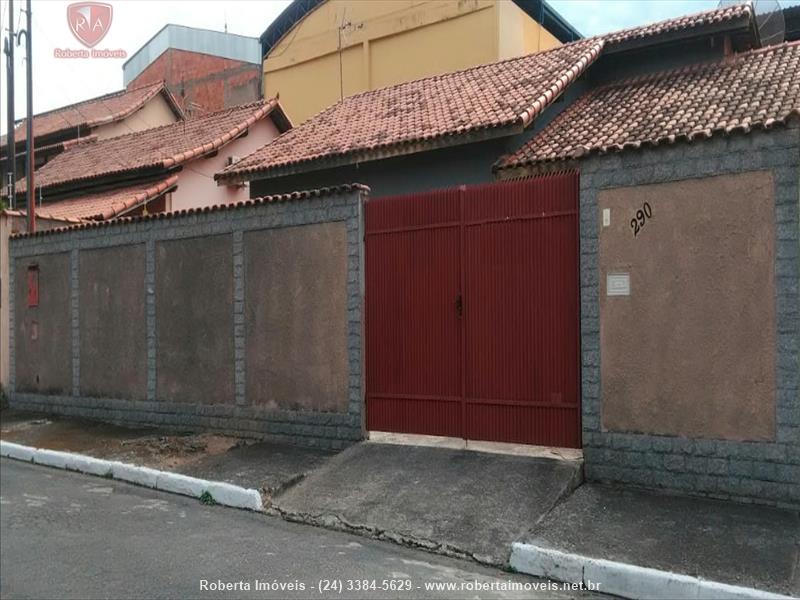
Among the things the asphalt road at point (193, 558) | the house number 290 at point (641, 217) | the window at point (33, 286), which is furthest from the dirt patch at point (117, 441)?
the house number 290 at point (641, 217)

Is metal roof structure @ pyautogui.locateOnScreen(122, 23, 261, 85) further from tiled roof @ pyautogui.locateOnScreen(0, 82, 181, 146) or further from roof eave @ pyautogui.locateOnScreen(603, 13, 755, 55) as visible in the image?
roof eave @ pyautogui.locateOnScreen(603, 13, 755, 55)

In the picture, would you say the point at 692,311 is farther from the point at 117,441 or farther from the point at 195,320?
the point at 117,441

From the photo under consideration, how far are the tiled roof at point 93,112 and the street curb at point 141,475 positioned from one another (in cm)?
Result: 1481

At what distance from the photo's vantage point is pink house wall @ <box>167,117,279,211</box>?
1525cm

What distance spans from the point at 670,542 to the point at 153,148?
15397 mm

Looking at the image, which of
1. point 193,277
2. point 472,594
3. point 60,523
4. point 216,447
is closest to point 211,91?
point 193,277

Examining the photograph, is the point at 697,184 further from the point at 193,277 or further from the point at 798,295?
the point at 193,277

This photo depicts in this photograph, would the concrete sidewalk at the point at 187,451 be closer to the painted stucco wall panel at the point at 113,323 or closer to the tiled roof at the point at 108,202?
the painted stucco wall panel at the point at 113,323

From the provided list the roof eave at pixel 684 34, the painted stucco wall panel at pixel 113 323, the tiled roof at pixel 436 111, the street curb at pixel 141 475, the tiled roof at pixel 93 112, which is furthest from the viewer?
the tiled roof at pixel 93 112

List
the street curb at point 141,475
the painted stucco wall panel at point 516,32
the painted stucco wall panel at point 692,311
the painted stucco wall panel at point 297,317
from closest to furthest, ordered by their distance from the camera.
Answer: the painted stucco wall panel at point 692,311 → the street curb at point 141,475 → the painted stucco wall panel at point 297,317 → the painted stucco wall panel at point 516,32

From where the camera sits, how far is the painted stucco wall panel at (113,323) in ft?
29.8

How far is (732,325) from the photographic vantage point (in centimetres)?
509

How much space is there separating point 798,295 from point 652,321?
1.01m

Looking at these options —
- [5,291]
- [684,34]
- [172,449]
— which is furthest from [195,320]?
[684,34]
